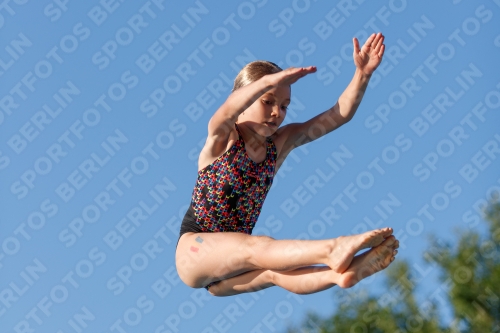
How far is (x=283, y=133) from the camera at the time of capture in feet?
23.3

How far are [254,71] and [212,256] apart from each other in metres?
1.41

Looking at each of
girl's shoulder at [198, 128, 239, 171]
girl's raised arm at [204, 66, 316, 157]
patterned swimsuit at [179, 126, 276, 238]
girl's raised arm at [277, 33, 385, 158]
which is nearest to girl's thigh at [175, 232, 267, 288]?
patterned swimsuit at [179, 126, 276, 238]

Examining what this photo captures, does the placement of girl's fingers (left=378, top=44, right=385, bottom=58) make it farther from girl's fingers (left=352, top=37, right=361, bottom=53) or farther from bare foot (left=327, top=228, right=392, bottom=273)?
bare foot (left=327, top=228, right=392, bottom=273)

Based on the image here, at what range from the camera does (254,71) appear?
6.63 m

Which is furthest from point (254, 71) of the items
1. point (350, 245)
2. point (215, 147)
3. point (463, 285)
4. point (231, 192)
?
point (463, 285)

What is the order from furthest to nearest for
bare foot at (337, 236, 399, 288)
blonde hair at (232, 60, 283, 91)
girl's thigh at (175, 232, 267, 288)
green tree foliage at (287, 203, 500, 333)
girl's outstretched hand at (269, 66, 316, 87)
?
1. green tree foliage at (287, 203, 500, 333)
2. blonde hair at (232, 60, 283, 91)
3. girl's thigh at (175, 232, 267, 288)
4. bare foot at (337, 236, 399, 288)
5. girl's outstretched hand at (269, 66, 316, 87)

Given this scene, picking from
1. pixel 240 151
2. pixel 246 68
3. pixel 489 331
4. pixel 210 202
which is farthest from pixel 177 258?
pixel 489 331

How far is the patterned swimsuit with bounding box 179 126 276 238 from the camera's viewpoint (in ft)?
21.9

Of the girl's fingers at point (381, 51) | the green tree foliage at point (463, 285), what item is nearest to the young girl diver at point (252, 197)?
the girl's fingers at point (381, 51)

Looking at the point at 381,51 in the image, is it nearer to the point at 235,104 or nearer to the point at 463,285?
the point at 235,104

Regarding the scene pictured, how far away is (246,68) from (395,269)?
43.1 feet

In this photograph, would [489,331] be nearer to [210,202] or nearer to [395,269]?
[395,269]

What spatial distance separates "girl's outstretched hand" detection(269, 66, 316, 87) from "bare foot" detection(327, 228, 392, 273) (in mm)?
1059

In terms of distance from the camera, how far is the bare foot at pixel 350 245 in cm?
558
